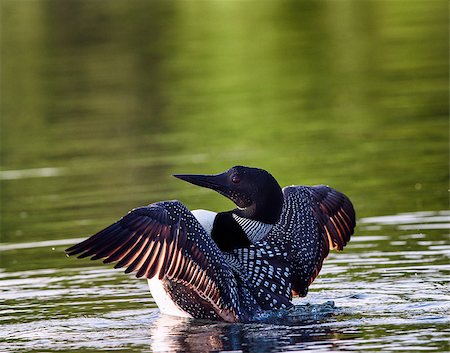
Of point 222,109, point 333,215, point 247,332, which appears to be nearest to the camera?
point 247,332

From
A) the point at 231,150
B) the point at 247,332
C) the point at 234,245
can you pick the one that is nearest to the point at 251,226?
the point at 234,245

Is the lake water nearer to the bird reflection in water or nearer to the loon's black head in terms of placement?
the bird reflection in water

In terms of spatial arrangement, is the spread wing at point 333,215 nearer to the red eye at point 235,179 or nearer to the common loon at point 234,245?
the common loon at point 234,245

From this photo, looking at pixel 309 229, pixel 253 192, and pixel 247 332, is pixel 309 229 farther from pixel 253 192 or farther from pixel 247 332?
pixel 247 332

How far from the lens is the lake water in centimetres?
746

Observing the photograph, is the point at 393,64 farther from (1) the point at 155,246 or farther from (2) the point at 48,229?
(1) the point at 155,246

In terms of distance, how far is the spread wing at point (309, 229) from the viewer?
27.1 ft

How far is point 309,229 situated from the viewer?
8531 mm

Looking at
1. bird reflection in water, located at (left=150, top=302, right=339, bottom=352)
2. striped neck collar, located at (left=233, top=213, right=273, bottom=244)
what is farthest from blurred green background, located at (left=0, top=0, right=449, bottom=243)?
bird reflection in water, located at (left=150, top=302, right=339, bottom=352)

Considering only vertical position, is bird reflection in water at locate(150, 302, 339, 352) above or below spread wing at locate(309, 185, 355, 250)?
below

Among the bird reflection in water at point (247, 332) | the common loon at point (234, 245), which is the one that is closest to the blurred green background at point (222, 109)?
the common loon at point (234, 245)

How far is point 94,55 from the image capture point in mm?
27125

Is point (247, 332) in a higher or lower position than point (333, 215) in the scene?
lower

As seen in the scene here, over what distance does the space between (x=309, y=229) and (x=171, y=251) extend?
149 centimetres
